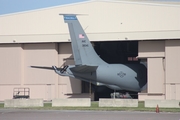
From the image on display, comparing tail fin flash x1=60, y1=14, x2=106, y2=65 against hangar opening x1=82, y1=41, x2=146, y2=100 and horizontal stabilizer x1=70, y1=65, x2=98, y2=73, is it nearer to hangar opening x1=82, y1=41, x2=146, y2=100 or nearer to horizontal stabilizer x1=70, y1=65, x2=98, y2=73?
horizontal stabilizer x1=70, y1=65, x2=98, y2=73

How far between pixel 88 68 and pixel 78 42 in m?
3.15

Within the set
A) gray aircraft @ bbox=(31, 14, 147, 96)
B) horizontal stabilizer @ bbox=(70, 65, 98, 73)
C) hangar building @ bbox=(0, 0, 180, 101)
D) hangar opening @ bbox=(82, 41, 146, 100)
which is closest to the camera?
horizontal stabilizer @ bbox=(70, 65, 98, 73)

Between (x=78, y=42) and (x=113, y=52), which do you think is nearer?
(x=78, y=42)

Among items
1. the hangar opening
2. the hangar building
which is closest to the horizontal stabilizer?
the hangar building

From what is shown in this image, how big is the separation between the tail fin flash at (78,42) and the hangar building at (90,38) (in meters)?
2.98

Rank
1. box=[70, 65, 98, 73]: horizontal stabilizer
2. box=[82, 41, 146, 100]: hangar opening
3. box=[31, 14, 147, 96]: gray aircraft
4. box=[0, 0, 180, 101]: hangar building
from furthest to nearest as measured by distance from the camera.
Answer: box=[82, 41, 146, 100]: hangar opening, box=[0, 0, 180, 101]: hangar building, box=[31, 14, 147, 96]: gray aircraft, box=[70, 65, 98, 73]: horizontal stabilizer

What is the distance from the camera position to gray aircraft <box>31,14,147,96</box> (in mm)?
47688

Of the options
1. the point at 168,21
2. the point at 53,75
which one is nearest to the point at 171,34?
the point at 168,21

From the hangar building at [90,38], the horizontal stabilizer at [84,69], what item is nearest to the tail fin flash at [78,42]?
the horizontal stabilizer at [84,69]

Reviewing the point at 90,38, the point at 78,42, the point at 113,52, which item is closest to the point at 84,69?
the point at 78,42

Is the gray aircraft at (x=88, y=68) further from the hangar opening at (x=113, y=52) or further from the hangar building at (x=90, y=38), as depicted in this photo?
the hangar opening at (x=113, y=52)

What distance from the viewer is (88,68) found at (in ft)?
154

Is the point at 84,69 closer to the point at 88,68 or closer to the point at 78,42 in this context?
the point at 88,68

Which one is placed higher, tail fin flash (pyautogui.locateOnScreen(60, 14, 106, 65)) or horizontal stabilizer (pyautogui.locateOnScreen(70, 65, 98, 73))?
tail fin flash (pyautogui.locateOnScreen(60, 14, 106, 65))
